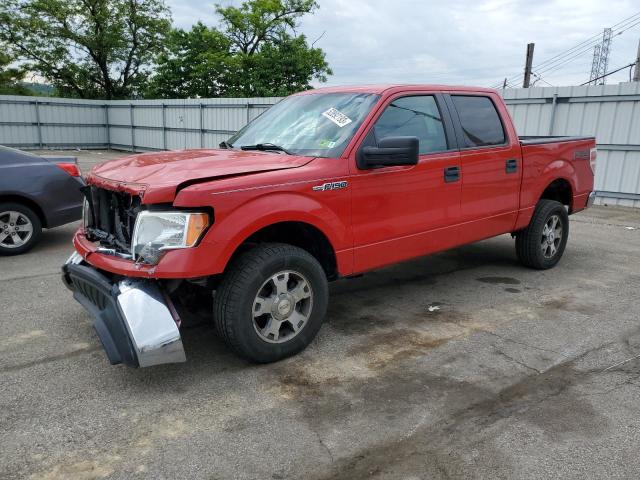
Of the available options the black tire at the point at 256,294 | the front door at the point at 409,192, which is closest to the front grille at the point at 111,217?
the black tire at the point at 256,294

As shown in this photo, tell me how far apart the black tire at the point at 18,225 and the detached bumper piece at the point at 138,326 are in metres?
3.93

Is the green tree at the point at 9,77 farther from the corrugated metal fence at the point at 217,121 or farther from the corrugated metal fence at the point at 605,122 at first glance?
the corrugated metal fence at the point at 605,122

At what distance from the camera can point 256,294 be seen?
3.45 meters

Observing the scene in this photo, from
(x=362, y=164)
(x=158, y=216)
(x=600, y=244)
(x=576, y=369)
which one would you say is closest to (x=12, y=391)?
(x=158, y=216)

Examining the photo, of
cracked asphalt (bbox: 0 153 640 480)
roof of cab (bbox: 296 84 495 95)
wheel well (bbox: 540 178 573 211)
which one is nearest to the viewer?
cracked asphalt (bbox: 0 153 640 480)

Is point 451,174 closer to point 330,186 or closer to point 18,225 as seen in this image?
point 330,186

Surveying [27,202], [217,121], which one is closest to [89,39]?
[217,121]

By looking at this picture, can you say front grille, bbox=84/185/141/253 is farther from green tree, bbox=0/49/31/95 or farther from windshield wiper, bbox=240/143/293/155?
green tree, bbox=0/49/31/95

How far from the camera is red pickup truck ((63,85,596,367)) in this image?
3201 millimetres

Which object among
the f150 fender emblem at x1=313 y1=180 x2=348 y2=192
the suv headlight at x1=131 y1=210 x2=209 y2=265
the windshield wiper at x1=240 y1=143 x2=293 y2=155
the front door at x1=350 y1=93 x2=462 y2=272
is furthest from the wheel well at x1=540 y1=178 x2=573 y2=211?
the suv headlight at x1=131 y1=210 x2=209 y2=265

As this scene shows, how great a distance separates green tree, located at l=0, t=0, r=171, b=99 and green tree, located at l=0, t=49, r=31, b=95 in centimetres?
77

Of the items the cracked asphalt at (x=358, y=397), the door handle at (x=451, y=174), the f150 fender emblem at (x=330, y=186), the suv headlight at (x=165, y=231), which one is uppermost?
the door handle at (x=451, y=174)

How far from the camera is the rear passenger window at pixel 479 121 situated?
4.96 metres

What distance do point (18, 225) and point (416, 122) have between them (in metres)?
5.00
